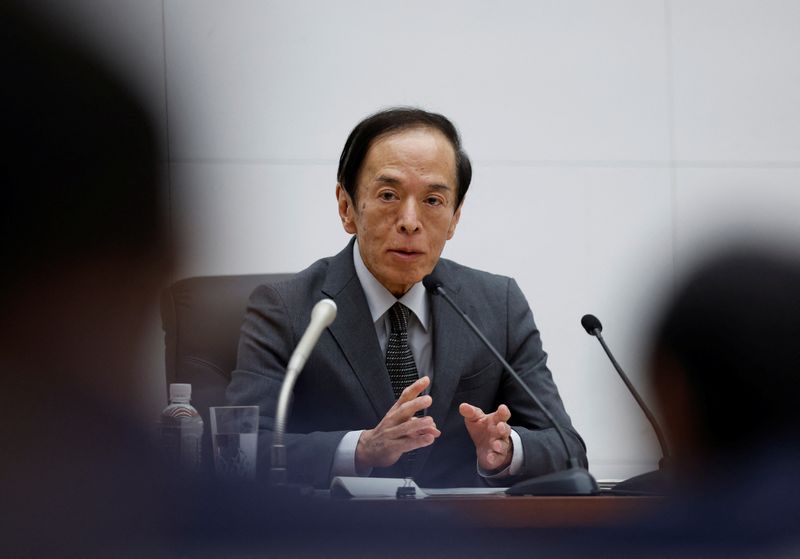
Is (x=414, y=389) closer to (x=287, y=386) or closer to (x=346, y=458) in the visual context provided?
(x=346, y=458)

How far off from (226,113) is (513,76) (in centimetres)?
96

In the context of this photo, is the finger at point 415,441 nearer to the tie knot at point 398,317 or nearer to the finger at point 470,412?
the finger at point 470,412

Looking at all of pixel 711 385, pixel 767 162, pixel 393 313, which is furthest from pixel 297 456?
pixel 767 162

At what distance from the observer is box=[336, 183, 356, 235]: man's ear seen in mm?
2352

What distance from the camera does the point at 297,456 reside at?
1.88m

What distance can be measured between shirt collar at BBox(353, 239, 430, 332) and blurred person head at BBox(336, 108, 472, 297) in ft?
0.05

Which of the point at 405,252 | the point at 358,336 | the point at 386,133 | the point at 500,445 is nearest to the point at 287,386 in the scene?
the point at 500,445

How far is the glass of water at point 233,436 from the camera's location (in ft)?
4.28

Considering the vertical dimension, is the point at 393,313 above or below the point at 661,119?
below

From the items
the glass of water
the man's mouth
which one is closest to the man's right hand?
the glass of water

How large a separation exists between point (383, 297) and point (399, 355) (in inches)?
5.5

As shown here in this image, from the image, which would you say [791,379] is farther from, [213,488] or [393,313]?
[393,313]

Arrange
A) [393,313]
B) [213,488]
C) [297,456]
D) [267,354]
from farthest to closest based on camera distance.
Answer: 1. [393,313]
2. [267,354]
3. [297,456]
4. [213,488]

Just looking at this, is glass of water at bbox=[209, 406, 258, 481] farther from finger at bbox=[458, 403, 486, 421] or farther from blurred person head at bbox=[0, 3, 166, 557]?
blurred person head at bbox=[0, 3, 166, 557]
